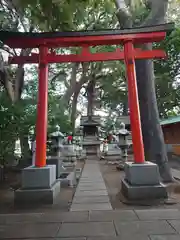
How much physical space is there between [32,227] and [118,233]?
130cm

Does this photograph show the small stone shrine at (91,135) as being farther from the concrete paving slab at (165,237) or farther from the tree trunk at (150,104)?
the concrete paving slab at (165,237)

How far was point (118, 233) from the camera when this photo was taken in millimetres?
3373

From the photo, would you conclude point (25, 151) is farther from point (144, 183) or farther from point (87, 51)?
point (144, 183)

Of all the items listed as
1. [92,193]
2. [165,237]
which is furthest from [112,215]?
[92,193]

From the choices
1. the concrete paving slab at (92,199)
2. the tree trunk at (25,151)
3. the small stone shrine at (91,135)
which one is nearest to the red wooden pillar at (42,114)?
the concrete paving slab at (92,199)

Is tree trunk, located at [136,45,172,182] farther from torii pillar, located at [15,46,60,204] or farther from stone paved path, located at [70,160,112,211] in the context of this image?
torii pillar, located at [15,46,60,204]

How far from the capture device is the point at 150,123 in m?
8.00

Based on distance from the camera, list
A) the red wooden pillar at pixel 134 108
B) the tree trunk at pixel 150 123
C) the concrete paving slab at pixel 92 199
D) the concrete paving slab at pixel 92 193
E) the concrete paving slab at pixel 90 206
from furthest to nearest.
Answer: the tree trunk at pixel 150 123, the concrete paving slab at pixel 92 193, the red wooden pillar at pixel 134 108, the concrete paving slab at pixel 92 199, the concrete paving slab at pixel 90 206

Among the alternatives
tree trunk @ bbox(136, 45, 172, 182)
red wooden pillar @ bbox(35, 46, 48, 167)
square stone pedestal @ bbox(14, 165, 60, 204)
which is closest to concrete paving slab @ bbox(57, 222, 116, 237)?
square stone pedestal @ bbox(14, 165, 60, 204)

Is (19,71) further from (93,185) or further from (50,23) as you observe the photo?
(50,23)

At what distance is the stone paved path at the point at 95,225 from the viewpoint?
3307 millimetres

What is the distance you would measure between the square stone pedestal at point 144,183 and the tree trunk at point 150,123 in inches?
89.2

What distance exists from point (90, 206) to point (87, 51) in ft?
12.4

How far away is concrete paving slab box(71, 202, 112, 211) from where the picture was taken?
15.6 ft
